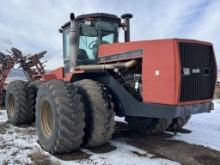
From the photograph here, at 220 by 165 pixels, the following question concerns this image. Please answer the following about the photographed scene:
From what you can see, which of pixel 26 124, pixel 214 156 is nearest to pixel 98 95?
pixel 214 156

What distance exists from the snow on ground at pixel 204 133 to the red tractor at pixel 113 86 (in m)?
0.81

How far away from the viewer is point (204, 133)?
29.1 ft

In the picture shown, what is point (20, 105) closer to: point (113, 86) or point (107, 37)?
point (107, 37)

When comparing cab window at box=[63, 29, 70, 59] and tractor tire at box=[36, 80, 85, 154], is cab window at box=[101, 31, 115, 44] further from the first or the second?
tractor tire at box=[36, 80, 85, 154]

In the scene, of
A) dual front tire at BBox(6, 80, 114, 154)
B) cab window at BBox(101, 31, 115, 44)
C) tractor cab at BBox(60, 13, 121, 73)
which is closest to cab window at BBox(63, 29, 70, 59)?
tractor cab at BBox(60, 13, 121, 73)

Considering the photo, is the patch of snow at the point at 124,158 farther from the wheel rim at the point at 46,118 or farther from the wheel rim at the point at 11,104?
the wheel rim at the point at 11,104

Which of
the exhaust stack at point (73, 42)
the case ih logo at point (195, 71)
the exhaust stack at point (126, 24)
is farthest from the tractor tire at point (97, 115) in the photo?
the exhaust stack at point (126, 24)

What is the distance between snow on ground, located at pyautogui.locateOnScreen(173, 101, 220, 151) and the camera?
7746 millimetres

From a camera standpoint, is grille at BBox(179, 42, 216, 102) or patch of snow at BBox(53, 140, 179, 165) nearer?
grille at BBox(179, 42, 216, 102)

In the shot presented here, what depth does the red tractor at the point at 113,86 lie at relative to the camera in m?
5.82

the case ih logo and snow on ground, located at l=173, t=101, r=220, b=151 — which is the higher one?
the case ih logo

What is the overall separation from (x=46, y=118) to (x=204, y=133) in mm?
4228

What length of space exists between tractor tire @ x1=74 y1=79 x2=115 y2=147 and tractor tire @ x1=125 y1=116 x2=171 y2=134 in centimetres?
191

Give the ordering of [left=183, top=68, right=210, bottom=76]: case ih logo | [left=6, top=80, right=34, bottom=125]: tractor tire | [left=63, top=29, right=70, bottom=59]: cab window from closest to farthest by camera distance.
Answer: [left=183, top=68, right=210, bottom=76]: case ih logo < [left=63, top=29, right=70, bottom=59]: cab window < [left=6, top=80, right=34, bottom=125]: tractor tire
